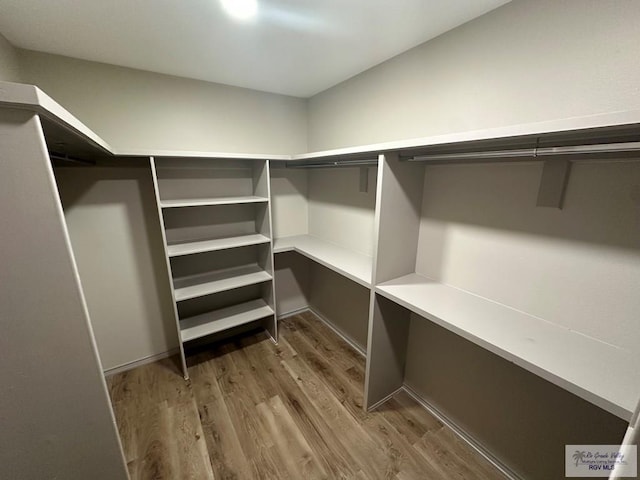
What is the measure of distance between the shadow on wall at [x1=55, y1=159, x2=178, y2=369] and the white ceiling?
2.28 feet

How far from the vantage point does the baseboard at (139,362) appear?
6.63 ft

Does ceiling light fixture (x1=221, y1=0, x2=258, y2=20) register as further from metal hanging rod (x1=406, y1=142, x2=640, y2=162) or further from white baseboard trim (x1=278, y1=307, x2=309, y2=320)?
white baseboard trim (x1=278, y1=307, x2=309, y2=320)

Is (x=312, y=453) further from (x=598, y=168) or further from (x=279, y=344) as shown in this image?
(x=598, y=168)

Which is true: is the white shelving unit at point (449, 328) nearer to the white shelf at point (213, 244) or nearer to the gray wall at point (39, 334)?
the white shelf at point (213, 244)

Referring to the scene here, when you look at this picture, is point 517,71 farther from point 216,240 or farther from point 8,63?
point 8,63

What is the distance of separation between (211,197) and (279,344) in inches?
59.5

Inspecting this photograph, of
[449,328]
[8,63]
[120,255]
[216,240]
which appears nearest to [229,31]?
[8,63]

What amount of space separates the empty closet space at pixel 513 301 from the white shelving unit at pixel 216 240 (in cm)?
117

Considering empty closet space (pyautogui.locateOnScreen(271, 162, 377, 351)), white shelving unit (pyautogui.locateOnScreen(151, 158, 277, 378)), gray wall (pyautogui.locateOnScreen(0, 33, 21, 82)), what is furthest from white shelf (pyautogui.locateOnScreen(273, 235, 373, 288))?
gray wall (pyautogui.locateOnScreen(0, 33, 21, 82))

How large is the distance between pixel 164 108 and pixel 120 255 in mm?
1186

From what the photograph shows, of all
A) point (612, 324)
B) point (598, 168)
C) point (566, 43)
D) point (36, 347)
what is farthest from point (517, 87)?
point (36, 347)

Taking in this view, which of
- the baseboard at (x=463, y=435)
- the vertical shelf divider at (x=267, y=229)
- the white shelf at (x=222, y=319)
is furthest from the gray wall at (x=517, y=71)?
the white shelf at (x=222, y=319)

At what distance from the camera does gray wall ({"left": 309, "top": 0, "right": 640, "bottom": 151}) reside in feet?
2.78

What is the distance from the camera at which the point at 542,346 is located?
0.94m
